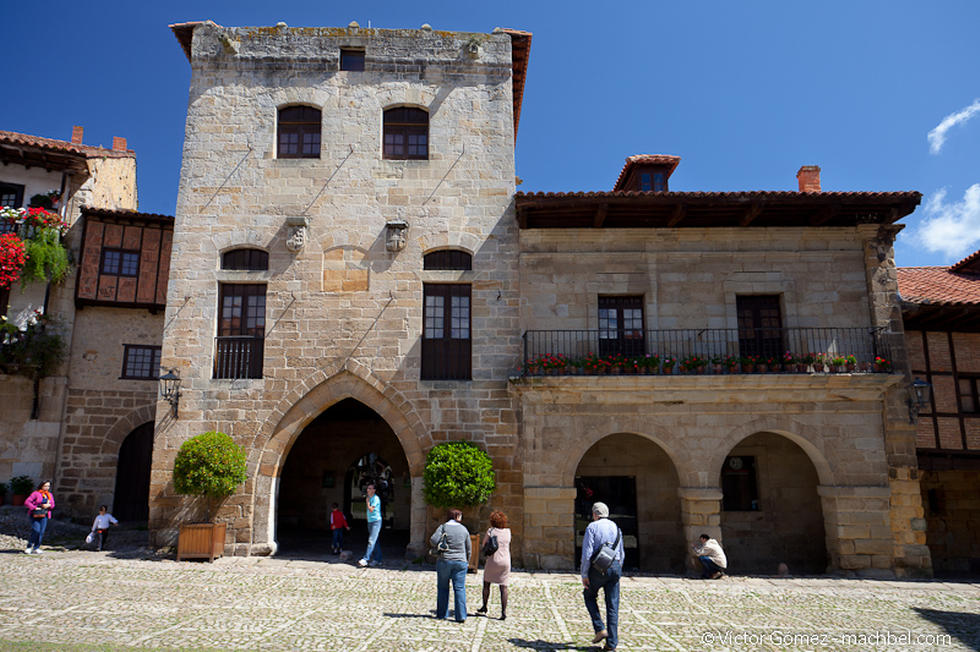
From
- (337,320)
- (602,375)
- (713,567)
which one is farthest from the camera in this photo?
(337,320)

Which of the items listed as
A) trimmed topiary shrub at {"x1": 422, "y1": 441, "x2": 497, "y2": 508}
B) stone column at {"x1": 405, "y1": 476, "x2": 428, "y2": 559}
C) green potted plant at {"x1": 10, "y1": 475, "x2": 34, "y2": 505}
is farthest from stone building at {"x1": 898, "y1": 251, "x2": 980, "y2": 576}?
green potted plant at {"x1": 10, "y1": 475, "x2": 34, "y2": 505}

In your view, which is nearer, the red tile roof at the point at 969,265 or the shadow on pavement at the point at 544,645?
the shadow on pavement at the point at 544,645

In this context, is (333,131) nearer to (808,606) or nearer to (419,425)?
(419,425)

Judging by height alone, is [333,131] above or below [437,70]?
below

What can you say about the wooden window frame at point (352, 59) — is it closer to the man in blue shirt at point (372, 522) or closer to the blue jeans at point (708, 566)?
the man in blue shirt at point (372, 522)

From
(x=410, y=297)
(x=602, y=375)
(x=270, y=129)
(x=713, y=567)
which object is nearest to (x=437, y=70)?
(x=270, y=129)

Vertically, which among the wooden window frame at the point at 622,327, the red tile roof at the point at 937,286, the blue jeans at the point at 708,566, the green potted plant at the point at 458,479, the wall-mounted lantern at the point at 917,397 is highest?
the red tile roof at the point at 937,286

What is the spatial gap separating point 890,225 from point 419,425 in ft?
36.0

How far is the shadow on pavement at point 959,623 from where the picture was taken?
7.86 m

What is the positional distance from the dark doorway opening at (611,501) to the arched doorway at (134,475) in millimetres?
10932

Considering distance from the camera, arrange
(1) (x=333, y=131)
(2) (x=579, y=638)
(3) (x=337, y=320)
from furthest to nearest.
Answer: (1) (x=333, y=131) → (3) (x=337, y=320) → (2) (x=579, y=638)

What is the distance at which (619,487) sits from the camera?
1403 centimetres

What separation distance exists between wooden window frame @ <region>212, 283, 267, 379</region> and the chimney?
14221mm

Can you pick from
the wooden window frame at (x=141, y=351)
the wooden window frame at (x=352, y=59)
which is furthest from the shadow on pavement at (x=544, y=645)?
the wooden window frame at (x=141, y=351)
